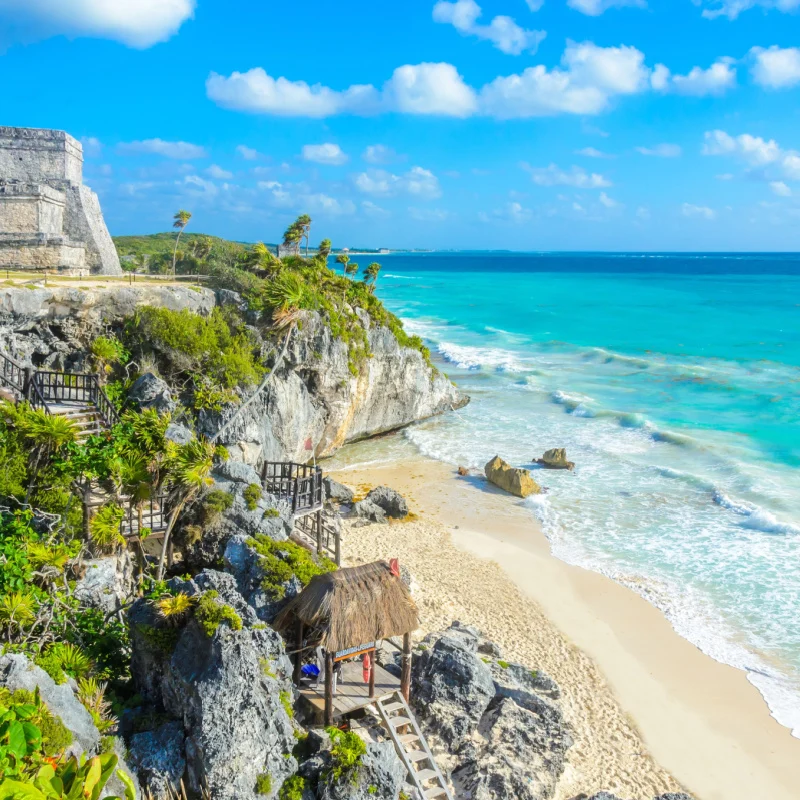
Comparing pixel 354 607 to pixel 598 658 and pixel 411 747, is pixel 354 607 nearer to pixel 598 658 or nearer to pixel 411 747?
pixel 411 747

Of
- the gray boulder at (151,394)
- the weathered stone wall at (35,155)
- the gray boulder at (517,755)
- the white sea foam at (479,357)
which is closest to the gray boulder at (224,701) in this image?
the gray boulder at (517,755)

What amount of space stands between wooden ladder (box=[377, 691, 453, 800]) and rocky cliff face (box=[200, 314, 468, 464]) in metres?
10.2

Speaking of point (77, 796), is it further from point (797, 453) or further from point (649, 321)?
point (649, 321)

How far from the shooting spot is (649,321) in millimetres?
77125

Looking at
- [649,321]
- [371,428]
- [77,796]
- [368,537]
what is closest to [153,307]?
[368,537]

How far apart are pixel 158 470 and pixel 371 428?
18.6 meters

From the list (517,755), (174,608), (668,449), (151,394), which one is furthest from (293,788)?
(668,449)

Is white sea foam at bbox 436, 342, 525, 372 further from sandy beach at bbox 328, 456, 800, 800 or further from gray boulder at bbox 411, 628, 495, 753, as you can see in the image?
gray boulder at bbox 411, 628, 495, 753

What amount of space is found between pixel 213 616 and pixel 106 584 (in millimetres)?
3776

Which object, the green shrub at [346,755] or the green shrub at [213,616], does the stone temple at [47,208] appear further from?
the green shrub at [346,755]

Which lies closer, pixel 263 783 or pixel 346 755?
pixel 263 783

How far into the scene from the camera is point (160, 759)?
352 inches

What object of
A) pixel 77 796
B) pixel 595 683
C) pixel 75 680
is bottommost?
pixel 595 683

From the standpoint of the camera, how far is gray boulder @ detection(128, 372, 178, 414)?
1855 cm
